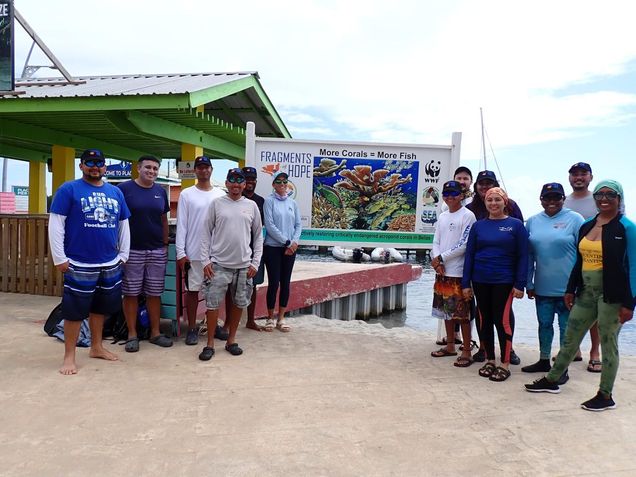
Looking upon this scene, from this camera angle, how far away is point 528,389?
4.14 m

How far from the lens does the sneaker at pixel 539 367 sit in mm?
4680

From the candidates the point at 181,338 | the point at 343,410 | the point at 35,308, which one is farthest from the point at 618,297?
the point at 35,308

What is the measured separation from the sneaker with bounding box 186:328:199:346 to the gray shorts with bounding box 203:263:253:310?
24.7 inches

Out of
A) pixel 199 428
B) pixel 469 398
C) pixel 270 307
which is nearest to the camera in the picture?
pixel 199 428

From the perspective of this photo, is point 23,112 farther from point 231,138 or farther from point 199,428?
point 199,428

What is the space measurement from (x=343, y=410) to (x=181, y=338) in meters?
2.54

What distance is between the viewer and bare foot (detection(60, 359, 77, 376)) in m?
4.19

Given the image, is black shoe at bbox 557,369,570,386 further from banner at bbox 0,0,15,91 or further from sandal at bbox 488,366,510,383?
banner at bbox 0,0,15,91

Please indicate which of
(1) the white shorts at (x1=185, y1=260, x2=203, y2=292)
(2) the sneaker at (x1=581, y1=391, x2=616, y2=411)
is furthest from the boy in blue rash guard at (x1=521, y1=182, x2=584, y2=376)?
(1) the white shorts at (x1=185, y1=260, x2=203, y2=292)

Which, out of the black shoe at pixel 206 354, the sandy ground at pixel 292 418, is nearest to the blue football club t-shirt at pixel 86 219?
the sandy ground at pixel 292 418

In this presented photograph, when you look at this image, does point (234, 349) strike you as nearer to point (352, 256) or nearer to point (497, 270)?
point (497, 270)

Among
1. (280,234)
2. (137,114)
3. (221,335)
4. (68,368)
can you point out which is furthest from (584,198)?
(137,114)

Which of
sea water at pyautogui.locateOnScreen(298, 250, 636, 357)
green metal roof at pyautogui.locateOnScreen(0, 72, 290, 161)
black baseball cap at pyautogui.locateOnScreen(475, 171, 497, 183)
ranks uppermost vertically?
green metal roof at pyautogui.locateOnScreen(0, 72, 290, 161)

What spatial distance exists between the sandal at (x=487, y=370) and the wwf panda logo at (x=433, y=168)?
2833mm
